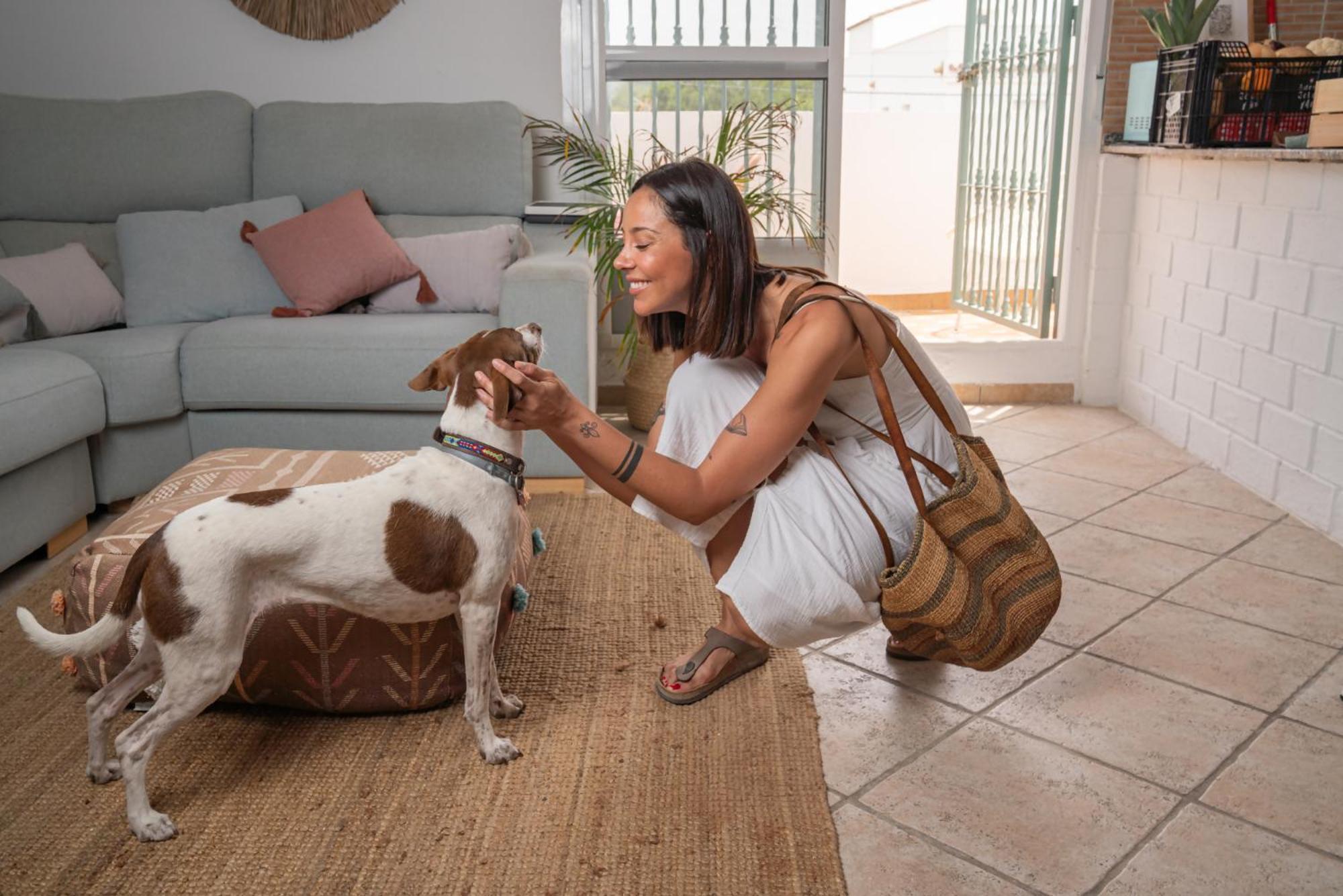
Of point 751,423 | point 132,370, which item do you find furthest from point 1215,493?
point 132,370

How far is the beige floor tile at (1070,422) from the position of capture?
366 cm

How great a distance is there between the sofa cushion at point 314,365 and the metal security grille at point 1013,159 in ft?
7.68

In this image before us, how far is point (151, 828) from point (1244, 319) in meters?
2.98

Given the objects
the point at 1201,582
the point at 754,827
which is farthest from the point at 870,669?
the point at 1201,582

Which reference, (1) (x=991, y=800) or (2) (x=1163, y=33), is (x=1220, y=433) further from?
(1) (x=991, y=800)

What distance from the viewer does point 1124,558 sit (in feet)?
8.41

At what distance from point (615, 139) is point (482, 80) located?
1.68 feet

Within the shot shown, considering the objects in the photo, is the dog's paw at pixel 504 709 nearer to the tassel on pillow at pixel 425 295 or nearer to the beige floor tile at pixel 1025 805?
the beige floor tile at pixel 1025 805

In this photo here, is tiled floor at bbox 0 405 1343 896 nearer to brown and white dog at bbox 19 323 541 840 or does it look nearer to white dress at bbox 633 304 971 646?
white dress at bbox 633 304 971 646

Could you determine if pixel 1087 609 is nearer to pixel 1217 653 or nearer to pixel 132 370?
pixel 1217 653

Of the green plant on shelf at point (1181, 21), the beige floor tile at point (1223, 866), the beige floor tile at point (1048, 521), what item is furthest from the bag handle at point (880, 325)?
the green plant on shelf at point (1181, 21)

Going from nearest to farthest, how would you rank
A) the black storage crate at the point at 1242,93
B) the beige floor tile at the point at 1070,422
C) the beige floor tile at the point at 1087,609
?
the beige floor tile at the point at 1087,609 < the black storage crate at the point at 1242,93 < the beige floor tile at the point at 1070,422

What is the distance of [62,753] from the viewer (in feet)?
5.64

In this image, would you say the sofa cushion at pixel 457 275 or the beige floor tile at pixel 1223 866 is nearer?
the beige floor tile at pixel 1223 866
